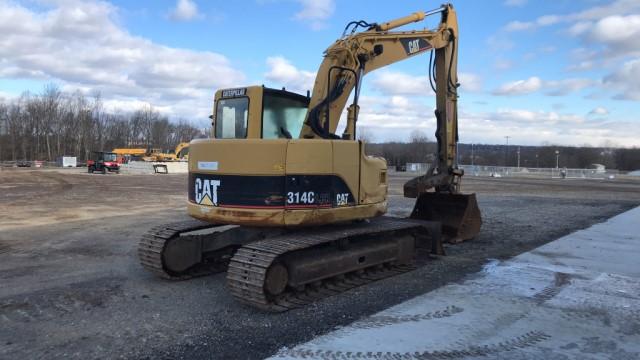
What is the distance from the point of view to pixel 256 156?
647cm

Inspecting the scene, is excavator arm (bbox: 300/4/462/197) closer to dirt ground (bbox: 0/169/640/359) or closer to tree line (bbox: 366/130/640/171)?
dirt ground (bbox: 0/169/640/359)

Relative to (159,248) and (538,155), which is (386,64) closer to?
(159,248)

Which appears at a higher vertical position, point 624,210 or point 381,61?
point 381,61

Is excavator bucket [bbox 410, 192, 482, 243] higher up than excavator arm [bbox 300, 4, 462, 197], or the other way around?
excavator arm [bbox 300, 4, 462, 197]

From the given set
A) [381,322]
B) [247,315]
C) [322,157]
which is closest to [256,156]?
[322,157]

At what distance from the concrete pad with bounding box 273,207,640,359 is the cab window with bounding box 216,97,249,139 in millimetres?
3028

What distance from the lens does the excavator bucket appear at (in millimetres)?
10562

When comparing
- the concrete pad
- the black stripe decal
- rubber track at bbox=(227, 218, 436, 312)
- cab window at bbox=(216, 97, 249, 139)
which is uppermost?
cab window at bbox=(216, 97, 249, 139)

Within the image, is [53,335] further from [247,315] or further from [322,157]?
[322,157]

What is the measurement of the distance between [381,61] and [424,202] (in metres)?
3.53

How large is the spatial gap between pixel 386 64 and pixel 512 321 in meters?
4.73

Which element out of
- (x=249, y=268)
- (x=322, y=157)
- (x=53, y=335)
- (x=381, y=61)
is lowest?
(x=53, y=335)

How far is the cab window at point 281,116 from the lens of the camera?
7.06m

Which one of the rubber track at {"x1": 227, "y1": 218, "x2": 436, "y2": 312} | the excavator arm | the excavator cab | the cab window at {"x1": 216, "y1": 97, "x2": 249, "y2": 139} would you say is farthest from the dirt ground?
the cab window at {"x1": 216, "y1": 97, "x2": 249, "y2": 139}
